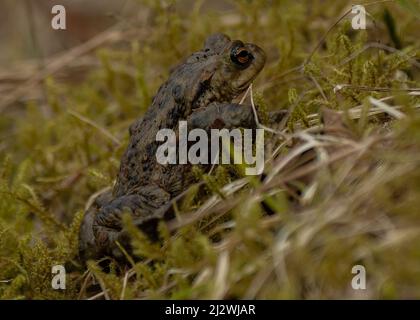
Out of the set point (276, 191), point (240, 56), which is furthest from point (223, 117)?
point (276, 191)

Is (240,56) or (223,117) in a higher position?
(240,56)

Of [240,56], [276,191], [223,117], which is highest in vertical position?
A: [240,56]

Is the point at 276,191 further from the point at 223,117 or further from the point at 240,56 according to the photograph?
the point at 240,56

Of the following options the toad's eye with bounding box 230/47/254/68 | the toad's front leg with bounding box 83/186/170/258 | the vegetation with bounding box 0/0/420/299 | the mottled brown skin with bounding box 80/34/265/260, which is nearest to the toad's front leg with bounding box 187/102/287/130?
the mottled brown skin with bounding box 80/34/265/260

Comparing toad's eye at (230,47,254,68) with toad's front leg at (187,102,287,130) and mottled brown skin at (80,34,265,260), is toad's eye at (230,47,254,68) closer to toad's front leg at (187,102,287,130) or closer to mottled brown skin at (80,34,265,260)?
mottled brown skin at (80,34,265,260)

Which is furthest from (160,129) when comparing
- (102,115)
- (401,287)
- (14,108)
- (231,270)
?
(14,108)
